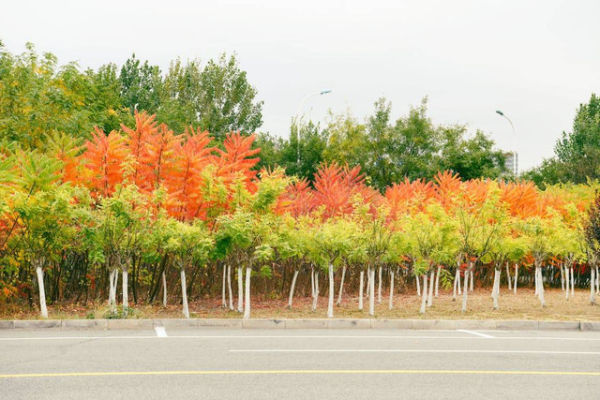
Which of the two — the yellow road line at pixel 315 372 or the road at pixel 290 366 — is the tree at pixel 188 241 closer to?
the road at pixel 290 366

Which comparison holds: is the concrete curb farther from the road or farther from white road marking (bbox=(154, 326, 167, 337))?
the road

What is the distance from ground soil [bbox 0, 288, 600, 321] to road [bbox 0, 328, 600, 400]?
11.4 feet

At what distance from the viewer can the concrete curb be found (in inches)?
605

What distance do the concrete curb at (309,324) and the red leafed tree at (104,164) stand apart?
4.19m

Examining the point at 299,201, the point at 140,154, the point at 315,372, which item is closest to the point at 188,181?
the point at 140,154

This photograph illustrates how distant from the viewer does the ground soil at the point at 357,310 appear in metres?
17.8

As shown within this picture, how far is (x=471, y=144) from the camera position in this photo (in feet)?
130

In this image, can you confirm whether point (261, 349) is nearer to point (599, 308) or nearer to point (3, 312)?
point (3, 312)

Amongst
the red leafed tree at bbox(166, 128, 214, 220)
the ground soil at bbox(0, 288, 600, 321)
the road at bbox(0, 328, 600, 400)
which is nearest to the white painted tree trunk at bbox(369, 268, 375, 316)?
the ground soil at bbox(0, 288, 600, 321)

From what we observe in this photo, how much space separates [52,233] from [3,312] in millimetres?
2637

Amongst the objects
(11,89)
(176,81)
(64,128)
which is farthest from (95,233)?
(176,81)

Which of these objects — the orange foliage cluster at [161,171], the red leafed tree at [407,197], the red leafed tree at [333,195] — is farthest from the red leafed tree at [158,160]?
the red leafed tree at [407,197]

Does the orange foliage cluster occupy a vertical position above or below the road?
above

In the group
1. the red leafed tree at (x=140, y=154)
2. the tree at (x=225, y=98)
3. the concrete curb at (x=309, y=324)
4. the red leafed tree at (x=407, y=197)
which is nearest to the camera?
the concrete curb at (x=309, y=324)
